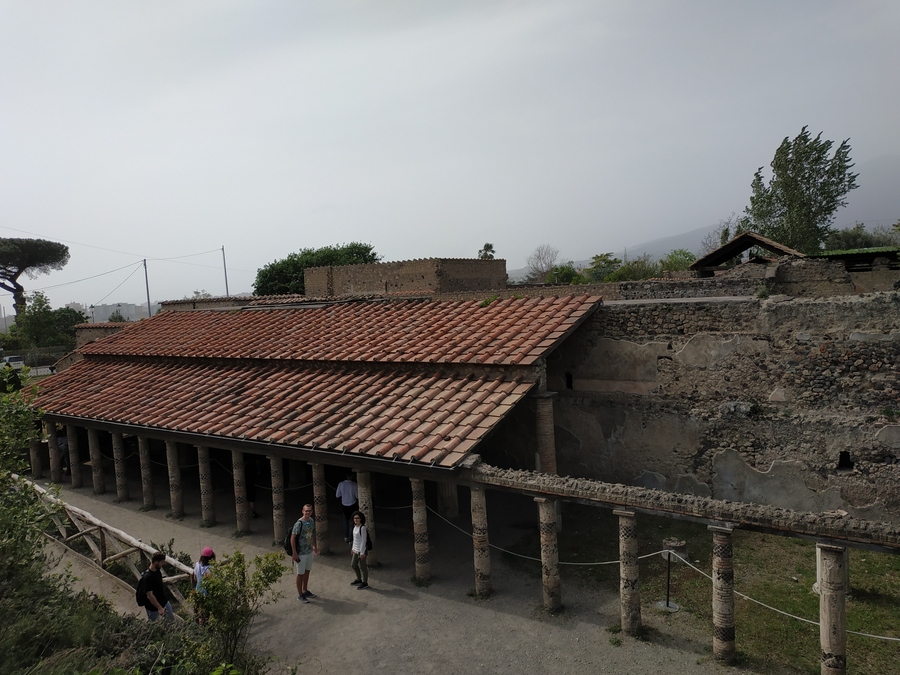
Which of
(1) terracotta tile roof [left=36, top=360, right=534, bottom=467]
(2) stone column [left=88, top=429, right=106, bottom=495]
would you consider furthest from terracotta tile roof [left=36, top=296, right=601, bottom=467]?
(2) stone column [left=88, top=429, right=106, bottom=495]

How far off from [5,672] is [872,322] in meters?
11.9

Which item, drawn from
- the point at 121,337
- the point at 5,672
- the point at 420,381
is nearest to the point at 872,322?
the point at 420,381

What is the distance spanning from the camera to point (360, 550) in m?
9.31

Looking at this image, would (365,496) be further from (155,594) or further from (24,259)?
(24,259)

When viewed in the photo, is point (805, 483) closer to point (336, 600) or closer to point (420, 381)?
point (420, 381)

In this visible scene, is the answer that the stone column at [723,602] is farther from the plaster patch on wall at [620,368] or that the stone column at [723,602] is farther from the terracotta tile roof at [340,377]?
the plaster patch on wall at [620,368]

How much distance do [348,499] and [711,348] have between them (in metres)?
7.06

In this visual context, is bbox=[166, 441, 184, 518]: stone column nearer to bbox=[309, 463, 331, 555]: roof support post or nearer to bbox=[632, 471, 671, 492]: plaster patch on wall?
bbox=[309, 463, 331, 555]: roof support post

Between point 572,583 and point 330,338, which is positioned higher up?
point 330,338

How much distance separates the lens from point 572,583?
355 inches

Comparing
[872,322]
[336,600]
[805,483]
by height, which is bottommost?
Result: [336,600]

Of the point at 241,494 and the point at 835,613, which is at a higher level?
the point at 835,613

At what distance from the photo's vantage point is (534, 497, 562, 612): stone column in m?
8.24

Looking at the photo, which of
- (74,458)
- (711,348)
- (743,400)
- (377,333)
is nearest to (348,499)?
(377,333)
